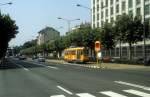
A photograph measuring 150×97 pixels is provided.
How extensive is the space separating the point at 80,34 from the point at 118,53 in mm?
13986

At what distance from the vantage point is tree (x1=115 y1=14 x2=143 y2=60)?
222ft

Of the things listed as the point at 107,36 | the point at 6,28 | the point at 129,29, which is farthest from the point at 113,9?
the point at 129,29

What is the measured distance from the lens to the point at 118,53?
342 ft

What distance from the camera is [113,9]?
110 m

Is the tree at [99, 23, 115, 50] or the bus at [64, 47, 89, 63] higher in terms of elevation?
the tree at [99, 23, 115, 50]

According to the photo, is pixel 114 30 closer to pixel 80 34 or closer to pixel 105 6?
pixel 80 34

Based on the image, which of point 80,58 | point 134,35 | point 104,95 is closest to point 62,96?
point 104,95

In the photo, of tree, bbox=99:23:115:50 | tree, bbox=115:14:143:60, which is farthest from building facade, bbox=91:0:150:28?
tree, bbox=115:14:143:60

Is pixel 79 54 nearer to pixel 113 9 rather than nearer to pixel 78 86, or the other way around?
pixel 113 9

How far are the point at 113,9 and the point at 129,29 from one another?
1669 inches

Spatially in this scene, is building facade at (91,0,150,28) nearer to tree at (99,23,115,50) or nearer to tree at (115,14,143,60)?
tree at (99,23,115,50)

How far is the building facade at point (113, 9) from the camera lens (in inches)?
3642

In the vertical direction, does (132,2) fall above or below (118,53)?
above

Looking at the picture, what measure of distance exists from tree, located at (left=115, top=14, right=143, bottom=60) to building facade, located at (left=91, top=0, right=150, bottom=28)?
16625 millimetres
